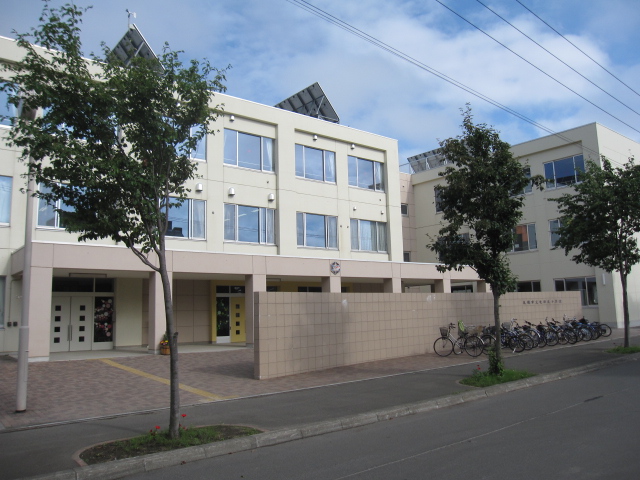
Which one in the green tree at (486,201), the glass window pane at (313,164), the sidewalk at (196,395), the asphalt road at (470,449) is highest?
the glass window pane at (313,164)

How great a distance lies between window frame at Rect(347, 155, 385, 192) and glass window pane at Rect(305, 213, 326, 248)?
3.21 metres

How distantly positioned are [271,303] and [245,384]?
85.9 inches

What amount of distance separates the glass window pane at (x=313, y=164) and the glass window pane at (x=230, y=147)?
3968 millimetres

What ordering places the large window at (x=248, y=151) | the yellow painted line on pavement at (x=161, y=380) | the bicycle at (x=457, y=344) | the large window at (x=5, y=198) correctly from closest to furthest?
1. the yellow painted line on pavement at (x=161, y=380)
2. the bicycle at (x=457, y=344)
3. the large window at (x=5, y=198)
4. the large window at (x=248, y=151)

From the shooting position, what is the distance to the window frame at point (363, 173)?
2828 centimetres

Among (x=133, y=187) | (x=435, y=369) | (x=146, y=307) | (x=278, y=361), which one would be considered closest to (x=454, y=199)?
(x=435, y=369)

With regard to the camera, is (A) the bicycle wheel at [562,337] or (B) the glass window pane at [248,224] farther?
(B) the glass window pane at [248,224]

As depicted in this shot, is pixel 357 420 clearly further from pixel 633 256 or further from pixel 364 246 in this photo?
pixel 364 246

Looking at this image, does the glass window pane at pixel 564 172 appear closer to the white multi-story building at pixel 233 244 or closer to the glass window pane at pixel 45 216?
the white multi-story building at pixel 233 244

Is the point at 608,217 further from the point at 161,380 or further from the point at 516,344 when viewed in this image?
the point at 161,380

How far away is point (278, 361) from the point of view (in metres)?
14.0

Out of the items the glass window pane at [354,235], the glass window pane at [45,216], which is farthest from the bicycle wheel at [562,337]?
the glass window pane at [45,216]

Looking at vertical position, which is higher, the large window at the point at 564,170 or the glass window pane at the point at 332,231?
the large window at the point at 564,170

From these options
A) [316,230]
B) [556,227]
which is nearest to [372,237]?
[316,230]
